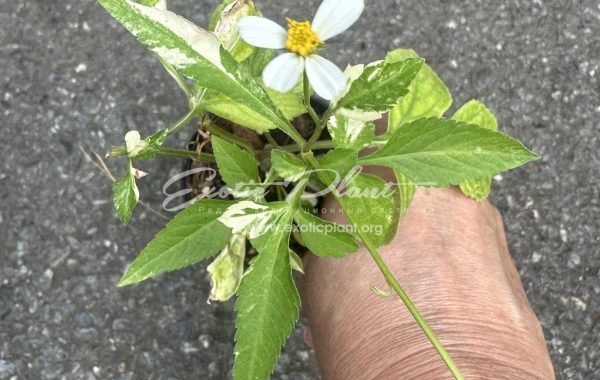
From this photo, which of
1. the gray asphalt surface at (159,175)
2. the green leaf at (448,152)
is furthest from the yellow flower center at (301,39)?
the gray asphalt surface at (159,175)

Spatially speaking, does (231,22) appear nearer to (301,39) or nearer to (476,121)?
(301,39)

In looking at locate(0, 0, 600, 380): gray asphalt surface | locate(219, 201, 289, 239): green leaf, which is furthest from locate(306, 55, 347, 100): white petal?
locate(0, 0, 600, 380): gray asphalt surface

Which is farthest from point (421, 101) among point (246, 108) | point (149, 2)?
point (149, 2)

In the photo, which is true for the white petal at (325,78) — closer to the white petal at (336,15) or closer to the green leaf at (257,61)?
the white petal at (336,15)

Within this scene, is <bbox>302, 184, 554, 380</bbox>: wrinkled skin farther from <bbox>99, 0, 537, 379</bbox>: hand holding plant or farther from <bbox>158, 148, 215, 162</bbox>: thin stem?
<bbox>158, 148, 215, 162</bbox>: thin stem

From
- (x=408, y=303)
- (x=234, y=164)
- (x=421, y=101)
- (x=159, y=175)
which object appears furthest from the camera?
(x=159, y=175)
